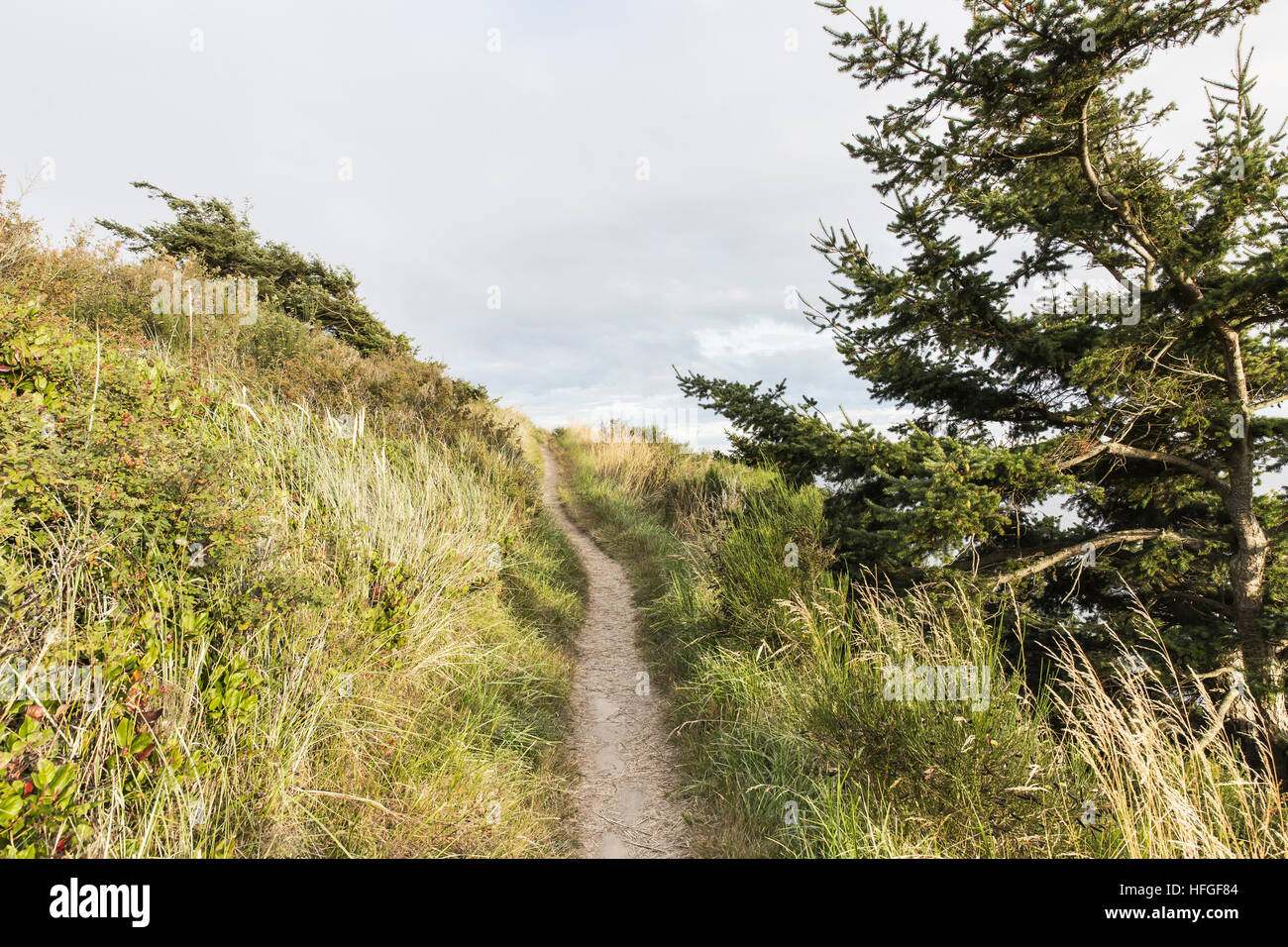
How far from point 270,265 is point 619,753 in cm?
1805

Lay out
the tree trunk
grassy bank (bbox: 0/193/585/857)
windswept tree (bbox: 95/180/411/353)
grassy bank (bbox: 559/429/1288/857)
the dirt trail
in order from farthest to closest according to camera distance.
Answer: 1. windswept tree (bbox: 95/180/411/353)
2. the tree trunk
3. the dirt trail
4. grassy bank (bbox: 559/429/1288/857)
5. grassy bank (bbox: 0/193/585/857)

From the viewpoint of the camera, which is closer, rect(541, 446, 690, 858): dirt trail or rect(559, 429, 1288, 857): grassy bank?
rect(559, 429, 1288, 857): grassy bank

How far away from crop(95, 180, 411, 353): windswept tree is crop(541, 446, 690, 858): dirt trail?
505 inches

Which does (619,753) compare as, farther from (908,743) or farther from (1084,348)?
(1084,348)

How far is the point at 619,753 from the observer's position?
411 centimetres

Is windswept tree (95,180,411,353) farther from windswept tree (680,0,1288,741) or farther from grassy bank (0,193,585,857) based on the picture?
windswept tree (680,0,1288,741)

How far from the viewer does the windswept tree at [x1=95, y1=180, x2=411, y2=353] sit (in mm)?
13523

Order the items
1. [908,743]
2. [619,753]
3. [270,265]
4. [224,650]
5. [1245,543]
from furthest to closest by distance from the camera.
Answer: [270,265] → [619,753] → [1245,543] → [908,743] → [224,650]

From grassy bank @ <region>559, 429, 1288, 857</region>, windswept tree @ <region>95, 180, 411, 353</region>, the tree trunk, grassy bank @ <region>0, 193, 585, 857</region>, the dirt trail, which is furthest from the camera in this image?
windswept tree @ <region>95, 180, 411, 353</region>

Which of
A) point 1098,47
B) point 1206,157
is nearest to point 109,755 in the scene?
point 1098,47

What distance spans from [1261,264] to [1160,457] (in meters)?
1.57

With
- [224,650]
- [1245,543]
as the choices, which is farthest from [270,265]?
[1245,543]

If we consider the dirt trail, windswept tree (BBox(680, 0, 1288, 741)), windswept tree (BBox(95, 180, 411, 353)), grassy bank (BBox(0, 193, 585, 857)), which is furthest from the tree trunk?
windswept tree (BBox(95, 180, 411, 353))

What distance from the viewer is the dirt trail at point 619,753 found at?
322 centimetres
